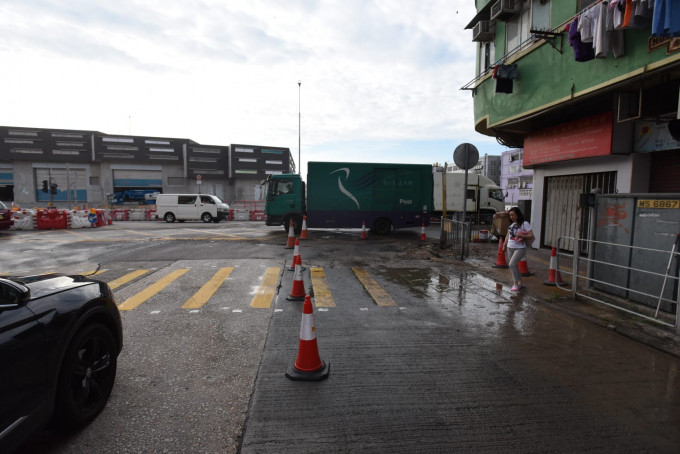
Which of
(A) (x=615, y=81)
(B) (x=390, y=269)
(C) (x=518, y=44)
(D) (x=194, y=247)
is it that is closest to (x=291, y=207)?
(D) (x=194, y=247)

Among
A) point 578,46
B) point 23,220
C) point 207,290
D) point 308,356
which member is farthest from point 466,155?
point 23,220

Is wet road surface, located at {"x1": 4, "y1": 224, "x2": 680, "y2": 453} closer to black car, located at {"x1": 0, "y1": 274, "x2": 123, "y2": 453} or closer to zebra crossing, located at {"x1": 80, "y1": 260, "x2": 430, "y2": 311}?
zebra crossing, located at {"x1": 80, "y1": 260, "x2": 430, "y2": 311}

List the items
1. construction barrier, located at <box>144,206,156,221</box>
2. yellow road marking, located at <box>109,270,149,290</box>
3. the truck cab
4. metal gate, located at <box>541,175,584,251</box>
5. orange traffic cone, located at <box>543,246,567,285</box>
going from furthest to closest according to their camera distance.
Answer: construction barrier, located at <box>144,206,156,221</box> < the truck cab < metal gate, located at <box>541,175,584,251</box> < yellow road marking, located at <box>109,270,149,290</box> < orange traffic cone, located at <box>543,246,567,285</box>

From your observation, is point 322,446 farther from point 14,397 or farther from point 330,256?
point 330,256

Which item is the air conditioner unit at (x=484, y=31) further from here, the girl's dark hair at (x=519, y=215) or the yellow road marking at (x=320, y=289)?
the yellow road marking at (x=320, y=289)

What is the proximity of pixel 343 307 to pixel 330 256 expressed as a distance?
5364 mm

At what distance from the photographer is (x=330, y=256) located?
38.1ft

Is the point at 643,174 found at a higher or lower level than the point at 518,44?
lower

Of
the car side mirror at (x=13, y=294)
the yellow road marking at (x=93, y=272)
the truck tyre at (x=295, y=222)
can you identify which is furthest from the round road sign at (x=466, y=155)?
the car side mirror at (x=13, y=294)

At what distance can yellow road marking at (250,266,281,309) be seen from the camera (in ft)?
21.1

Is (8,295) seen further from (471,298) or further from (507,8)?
(507,8)

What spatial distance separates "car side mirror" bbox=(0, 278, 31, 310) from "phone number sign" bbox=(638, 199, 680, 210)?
7.53 m

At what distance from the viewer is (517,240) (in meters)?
7.34

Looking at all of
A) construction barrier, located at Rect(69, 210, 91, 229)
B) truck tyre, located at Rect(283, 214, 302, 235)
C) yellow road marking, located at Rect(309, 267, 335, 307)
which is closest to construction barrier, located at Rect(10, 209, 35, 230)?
construction barrier, located at Rect(69, 210, 91, 229)
